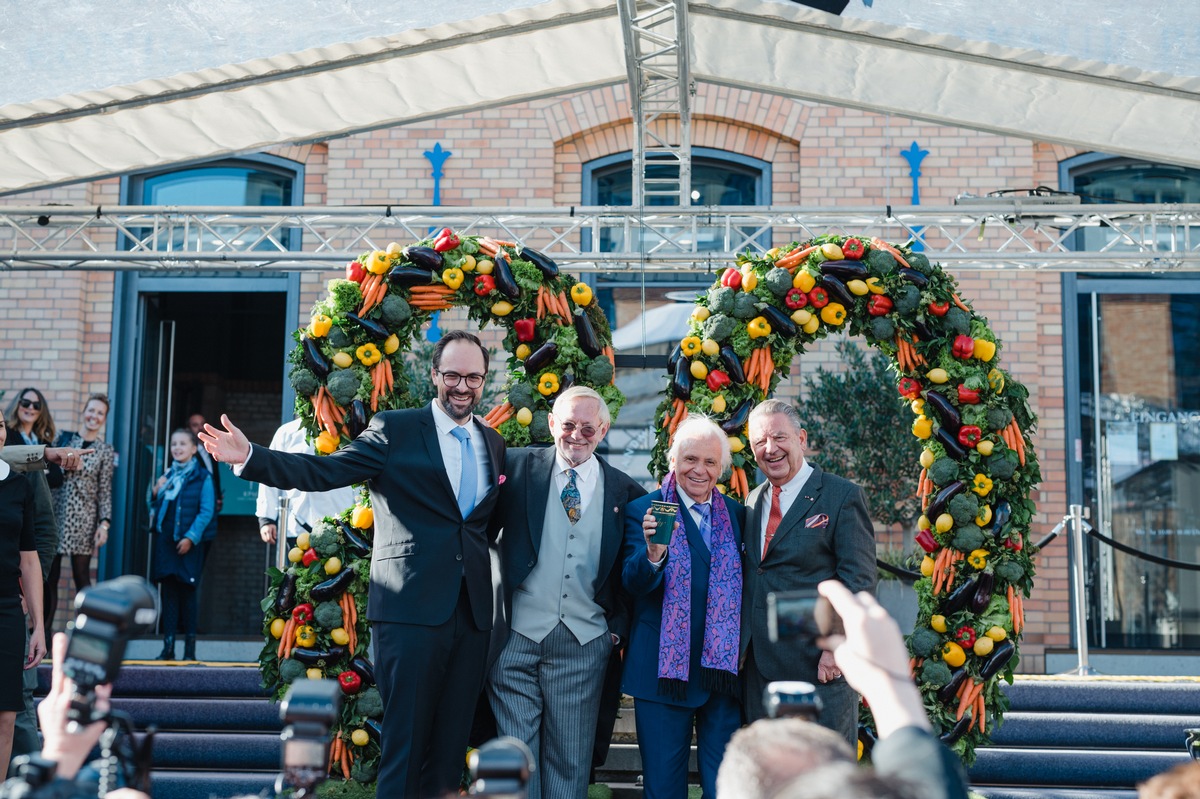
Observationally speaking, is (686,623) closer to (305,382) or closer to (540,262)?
(540,262)

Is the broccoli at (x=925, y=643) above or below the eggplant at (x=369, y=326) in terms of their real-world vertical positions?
below

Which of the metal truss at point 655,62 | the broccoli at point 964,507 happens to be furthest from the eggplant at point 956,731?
the metal truss at point 655,62

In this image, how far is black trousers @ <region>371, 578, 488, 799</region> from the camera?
4.43 metres

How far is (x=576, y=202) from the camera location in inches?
409

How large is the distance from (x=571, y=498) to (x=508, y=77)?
3379 millimetres

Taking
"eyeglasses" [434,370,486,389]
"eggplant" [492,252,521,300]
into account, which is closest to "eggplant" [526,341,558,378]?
"eggplant" [492,252,521,300]

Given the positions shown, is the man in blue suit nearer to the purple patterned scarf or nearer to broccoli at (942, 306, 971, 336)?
the purple patterned scarf

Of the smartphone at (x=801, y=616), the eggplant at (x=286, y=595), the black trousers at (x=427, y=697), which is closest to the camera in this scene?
the smartphone at (x=801, y=616)

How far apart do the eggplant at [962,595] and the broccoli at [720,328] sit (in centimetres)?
156

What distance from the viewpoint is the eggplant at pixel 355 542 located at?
564cm

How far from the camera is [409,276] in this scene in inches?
233

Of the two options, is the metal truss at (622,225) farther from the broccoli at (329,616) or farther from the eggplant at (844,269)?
the broccoli at (329,616)

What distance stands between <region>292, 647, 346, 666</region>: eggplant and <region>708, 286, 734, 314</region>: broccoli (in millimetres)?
2336

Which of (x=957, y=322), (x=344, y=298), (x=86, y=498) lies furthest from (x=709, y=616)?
(x=86, y=498)
